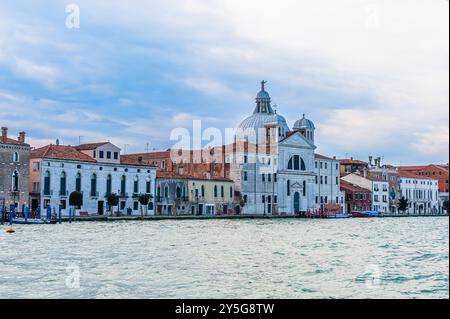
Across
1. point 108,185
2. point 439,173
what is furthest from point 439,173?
point 108,185

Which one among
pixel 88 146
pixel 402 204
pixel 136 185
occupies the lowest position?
pixel 402 204

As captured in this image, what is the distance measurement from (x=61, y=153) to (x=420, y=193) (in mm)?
35736

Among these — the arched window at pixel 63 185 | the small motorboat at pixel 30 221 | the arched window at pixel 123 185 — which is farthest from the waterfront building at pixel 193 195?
the small motorboat at pixel 30 221

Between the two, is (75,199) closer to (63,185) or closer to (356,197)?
(63,185)

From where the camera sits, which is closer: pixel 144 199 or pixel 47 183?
pixel 47 183

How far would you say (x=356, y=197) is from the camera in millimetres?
50656

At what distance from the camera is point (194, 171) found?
1628 inches

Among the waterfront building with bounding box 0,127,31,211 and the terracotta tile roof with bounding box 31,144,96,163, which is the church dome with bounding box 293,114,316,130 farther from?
the waterfront building with bounding box 0,127,31,211

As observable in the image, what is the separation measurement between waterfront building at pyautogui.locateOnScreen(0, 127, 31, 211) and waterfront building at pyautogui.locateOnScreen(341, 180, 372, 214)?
27.2 metres

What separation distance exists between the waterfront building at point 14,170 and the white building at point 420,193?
115 ft

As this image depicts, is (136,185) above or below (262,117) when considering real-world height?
below

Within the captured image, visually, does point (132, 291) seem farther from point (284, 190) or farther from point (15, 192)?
point (284, 190)
